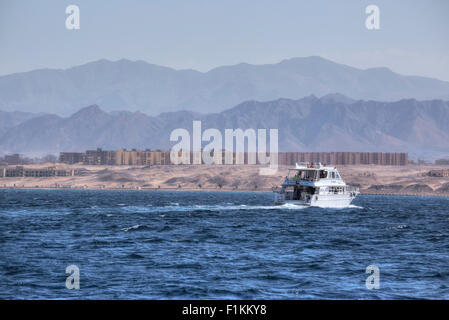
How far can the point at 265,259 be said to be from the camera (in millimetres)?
49219

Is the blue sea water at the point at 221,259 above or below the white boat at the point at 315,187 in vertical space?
below

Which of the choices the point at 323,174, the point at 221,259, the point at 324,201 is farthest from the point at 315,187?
the point at 221,259

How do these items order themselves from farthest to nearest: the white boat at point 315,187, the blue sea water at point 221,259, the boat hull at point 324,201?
the boat hull at point 324,201
the white boat at point 315,187
the blue sea water at point 221,259

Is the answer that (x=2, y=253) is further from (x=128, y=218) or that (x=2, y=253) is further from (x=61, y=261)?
(x=128, y=218)

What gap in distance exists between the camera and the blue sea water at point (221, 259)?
119 ft

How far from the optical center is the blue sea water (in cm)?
3619

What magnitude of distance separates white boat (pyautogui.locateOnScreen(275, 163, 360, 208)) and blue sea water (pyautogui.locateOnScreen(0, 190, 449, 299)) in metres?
25.1

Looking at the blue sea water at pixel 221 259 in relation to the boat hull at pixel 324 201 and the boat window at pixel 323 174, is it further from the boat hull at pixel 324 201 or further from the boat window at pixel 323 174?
the boat window at pixel 323 174

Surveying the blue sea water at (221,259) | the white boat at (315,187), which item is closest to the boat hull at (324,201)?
the white boat at (315,187)

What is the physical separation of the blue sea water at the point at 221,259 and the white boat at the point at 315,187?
25079 mm

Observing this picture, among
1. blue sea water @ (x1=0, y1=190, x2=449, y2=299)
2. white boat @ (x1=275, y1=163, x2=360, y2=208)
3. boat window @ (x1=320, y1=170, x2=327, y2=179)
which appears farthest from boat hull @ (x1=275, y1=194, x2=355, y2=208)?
blue sea water @ (x1=0, y1=190, x2=449, y2=299)

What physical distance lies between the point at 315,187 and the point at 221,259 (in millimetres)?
64399

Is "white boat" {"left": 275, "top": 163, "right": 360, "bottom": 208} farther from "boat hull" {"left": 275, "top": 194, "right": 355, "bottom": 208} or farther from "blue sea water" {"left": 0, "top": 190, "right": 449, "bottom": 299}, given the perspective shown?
"blue sea water" {"left": 0, "top": 190, "right": 449, "bottom": 299}
